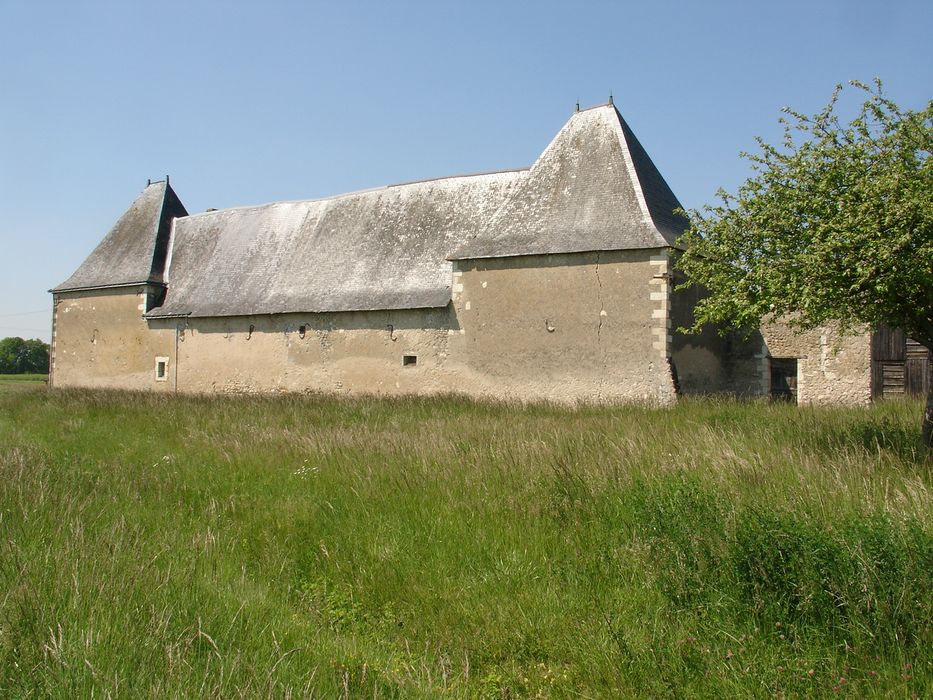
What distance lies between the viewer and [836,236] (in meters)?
6.21

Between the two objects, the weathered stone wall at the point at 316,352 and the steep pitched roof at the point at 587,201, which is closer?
the steep pitched roof at the point at 587,201

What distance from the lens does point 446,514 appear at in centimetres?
535

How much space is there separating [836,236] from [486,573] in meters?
4.32

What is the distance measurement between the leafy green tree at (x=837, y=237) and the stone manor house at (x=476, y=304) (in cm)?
474

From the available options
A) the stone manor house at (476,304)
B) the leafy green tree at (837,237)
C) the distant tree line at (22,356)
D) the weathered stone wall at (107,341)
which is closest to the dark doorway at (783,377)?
the stone manor house at (476,304)

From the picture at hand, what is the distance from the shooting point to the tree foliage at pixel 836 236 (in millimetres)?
6012

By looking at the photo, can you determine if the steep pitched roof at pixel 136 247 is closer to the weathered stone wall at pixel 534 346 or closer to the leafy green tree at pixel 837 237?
the weathered stone wall at pixel 534 346

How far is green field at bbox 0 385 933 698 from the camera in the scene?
3.12 m

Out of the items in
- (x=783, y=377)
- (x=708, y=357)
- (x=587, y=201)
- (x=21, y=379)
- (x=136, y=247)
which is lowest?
(x=21, y=379)

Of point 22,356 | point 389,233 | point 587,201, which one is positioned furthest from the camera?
point 22,356

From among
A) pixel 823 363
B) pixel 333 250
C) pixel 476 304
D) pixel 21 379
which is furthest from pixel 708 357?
pixel 21 379

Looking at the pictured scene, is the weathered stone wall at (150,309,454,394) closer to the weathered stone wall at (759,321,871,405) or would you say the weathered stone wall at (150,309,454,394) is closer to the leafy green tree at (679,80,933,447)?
the weathered stone wall at (759,321,871,405)

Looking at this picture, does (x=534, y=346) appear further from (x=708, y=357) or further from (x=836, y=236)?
(x=836, y=236)

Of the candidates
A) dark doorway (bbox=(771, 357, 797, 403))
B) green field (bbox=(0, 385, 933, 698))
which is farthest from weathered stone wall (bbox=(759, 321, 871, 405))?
green field (bbox=(0, 385, 933, 698))
